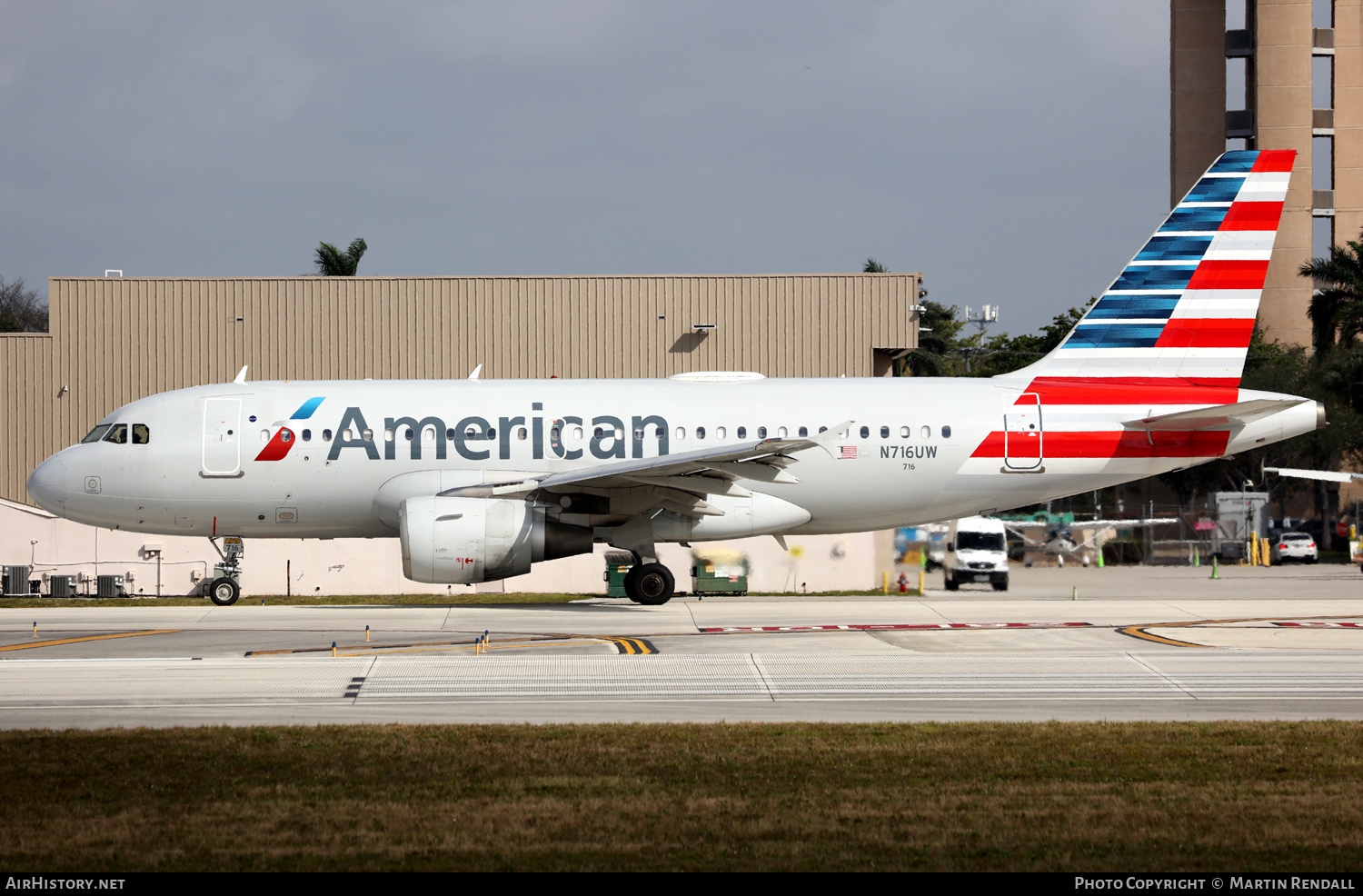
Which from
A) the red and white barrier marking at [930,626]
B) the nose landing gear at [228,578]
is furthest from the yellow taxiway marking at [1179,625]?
the nose landing gear at [228,578]

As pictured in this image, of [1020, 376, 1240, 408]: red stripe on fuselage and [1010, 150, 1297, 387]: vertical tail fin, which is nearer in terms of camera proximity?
[1020, 376, 1240, 408]: red stripe on fuselage

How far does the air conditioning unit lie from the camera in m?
28.6

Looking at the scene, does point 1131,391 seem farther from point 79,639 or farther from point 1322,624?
point 79,639

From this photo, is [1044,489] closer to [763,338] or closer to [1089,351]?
[1089,351]

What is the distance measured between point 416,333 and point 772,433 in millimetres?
15699

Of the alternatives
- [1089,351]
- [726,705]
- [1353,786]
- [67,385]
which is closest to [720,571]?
[1089,351]

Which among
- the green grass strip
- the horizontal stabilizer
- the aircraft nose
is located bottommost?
the green grass strip

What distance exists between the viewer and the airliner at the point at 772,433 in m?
21.1

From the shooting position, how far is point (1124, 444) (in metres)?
21.2

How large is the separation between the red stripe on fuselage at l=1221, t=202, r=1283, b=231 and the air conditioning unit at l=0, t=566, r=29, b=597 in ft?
88.0

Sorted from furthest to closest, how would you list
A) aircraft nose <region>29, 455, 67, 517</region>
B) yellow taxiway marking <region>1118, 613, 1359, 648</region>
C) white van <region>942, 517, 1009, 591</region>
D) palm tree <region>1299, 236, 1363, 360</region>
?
palm tree <region>1299, 236, 1363, 360</region>, white van <region>942, 517, 1009, 591</region>, aircraft nose <region>29, 455, 67, 517</region>, yellow taxiway marking <region>1118, 613, 1359, 648</region>

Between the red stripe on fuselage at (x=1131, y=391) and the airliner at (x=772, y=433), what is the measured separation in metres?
0.04

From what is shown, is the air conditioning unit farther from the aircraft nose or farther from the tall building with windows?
the tall building with windows

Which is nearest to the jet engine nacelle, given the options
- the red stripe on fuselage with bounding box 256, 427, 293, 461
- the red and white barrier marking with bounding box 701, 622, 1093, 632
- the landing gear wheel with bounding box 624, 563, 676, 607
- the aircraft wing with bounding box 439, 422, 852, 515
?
the aircraft wing with bounding box 439, 422, 852, 515
